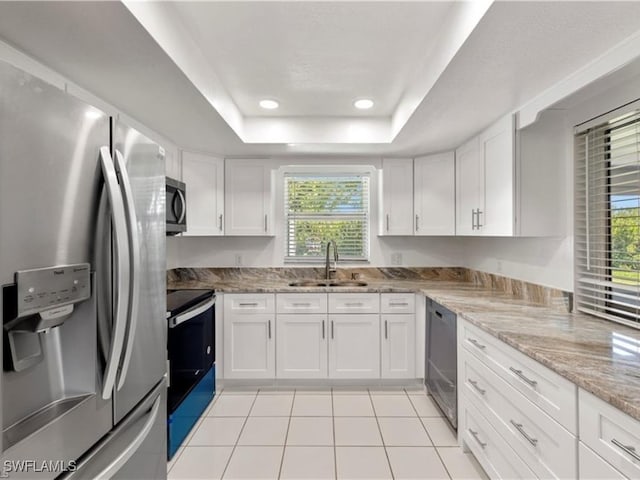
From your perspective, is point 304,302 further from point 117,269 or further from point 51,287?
point 51,287

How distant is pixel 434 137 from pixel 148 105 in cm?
204

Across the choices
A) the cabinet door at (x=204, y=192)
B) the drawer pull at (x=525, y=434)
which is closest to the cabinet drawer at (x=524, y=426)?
the drawer pull at (x=525, y=434)

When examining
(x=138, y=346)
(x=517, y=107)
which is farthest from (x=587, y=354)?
(x=138, y=346)

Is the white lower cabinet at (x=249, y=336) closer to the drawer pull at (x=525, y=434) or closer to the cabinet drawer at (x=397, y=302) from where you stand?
the cabinet drawer at (x=397, y=302)

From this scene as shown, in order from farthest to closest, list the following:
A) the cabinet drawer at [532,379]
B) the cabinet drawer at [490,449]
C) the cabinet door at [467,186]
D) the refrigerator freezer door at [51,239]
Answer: the cabinet door at [467,186] < the cabinet drawer at [490,449] < the cabinet drawer at [532,379] < the refrigerator freezer door at [51,239]

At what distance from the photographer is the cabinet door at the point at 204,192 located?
3000mm

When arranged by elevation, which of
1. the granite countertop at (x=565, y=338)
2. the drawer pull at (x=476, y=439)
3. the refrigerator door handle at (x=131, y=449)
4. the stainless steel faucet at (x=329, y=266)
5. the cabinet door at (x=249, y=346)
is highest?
the stainless steel faucet at (x=329, y=266)

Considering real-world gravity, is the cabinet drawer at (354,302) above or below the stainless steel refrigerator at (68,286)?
below

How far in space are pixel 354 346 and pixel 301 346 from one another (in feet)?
1.52

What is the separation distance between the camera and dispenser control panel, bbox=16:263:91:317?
71cm

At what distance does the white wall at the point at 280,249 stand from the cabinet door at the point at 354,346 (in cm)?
80

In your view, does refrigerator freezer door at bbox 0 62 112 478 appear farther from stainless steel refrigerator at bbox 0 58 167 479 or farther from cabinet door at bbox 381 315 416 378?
cabinet door at bbox 381 315 416 378

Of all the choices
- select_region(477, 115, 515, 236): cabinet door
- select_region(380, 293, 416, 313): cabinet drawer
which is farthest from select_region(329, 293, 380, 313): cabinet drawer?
select_region(477, 115, 515, 236): cabinet door

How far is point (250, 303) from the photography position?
2.92m
